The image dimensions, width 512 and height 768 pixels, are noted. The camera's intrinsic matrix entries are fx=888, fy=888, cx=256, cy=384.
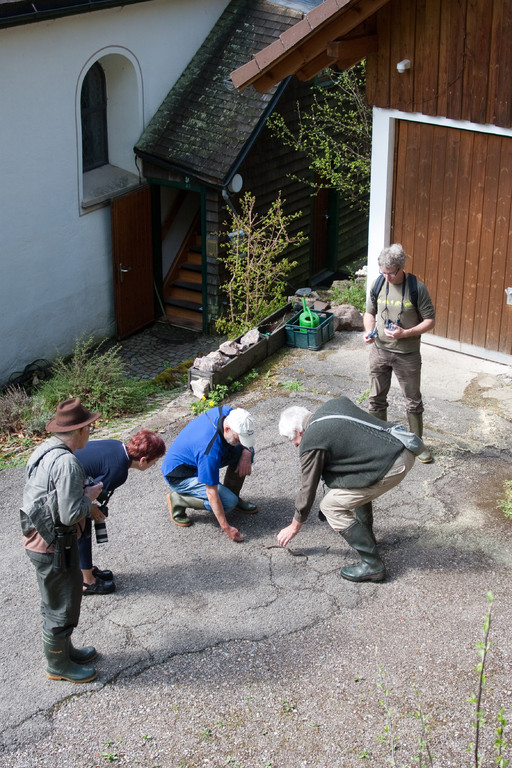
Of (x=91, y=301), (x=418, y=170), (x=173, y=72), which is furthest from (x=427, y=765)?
(x=173, y=72)

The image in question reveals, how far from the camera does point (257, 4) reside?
13414 mm

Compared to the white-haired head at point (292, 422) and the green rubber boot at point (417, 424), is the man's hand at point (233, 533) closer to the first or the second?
the white-haired head at point (292, 422)

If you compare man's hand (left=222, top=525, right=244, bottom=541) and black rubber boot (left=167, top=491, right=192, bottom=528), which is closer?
man's hand (left=222, top=525, right=244, bottom=541)

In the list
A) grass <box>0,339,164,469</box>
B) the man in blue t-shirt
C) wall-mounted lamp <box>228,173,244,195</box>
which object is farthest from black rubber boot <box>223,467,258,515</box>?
wall-mounted lamp <box>228,173,244,195</box>

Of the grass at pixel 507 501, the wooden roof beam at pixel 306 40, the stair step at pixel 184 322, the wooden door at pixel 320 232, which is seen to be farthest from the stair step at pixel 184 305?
the grass at pixel 507 501

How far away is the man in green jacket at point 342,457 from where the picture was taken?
575cm

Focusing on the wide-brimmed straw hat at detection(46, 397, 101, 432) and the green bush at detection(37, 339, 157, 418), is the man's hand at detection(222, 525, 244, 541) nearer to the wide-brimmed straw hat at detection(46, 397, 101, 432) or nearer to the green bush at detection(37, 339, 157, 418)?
the wide-brimmed straw hat at detection(46, 397, 101, 432)

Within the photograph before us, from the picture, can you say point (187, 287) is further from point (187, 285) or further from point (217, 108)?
point (217, 108)

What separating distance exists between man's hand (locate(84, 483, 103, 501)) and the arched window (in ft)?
26.6

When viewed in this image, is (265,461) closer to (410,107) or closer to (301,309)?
(301,309)

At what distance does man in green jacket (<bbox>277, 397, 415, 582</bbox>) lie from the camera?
18.9ft

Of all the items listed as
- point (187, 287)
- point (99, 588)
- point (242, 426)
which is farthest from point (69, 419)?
point (187, 287)

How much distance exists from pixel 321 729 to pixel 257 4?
11.4 m

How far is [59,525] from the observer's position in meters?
5.20
